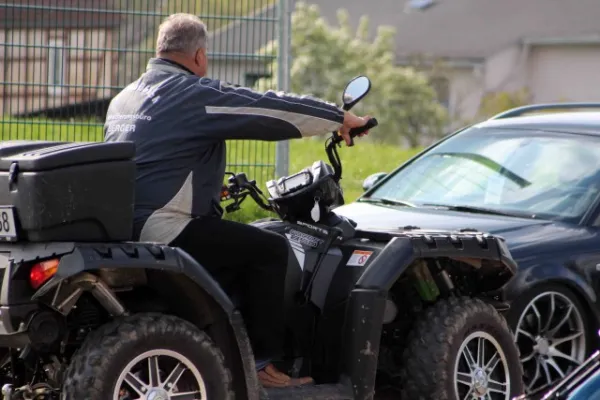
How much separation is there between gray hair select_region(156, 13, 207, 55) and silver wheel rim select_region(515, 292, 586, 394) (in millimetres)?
2483

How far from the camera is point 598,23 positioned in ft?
146

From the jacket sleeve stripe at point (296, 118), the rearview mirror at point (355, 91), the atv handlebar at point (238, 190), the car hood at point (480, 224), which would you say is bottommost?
the car hood at point (480, 224)

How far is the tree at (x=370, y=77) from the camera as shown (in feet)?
114

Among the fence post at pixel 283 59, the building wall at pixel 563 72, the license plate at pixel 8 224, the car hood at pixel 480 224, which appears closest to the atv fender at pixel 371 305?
the car hood at pixel 480 224

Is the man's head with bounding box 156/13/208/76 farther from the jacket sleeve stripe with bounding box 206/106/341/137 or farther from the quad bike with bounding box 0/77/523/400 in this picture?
the quad bike with bounding box 0/77/523/400

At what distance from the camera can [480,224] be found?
23.8ft

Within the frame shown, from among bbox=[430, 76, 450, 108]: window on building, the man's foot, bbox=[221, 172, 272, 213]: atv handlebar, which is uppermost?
bbox=[221, 172, 272, 213]: atv handlebar

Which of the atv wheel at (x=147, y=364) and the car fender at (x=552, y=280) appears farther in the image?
the car fender at (x=552, y=280)

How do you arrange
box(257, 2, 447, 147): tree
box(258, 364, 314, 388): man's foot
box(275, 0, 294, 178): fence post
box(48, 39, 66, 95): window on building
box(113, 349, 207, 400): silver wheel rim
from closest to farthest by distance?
box(113, 349, 207, 400): silver wheel rim, box(258, 364, 314, 388): man's foot, box(48, 39, 66, 95): window on building, box(275, 0, 294, 178): fence post, box(257, 2, 447, 147): tree

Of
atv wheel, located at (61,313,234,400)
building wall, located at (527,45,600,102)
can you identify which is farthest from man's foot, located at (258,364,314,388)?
Result: building wall, located at (527,45,600,102)

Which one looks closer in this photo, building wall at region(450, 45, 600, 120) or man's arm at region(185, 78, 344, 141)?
man's arm at region(185, 78, 344, 141)

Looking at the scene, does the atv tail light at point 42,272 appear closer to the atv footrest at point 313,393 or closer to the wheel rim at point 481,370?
the atv footrest at point 313,393

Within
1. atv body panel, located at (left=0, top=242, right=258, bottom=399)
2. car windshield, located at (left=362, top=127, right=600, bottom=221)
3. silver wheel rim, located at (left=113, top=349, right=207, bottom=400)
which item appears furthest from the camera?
car windshield, located at (left=362, top=127, right=600, bottom=221)

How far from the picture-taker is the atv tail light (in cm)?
465
